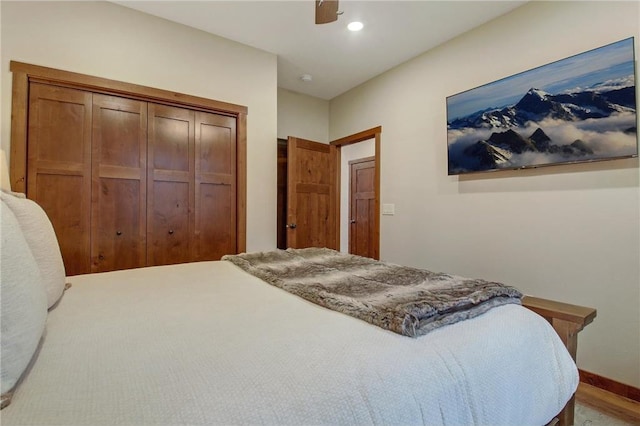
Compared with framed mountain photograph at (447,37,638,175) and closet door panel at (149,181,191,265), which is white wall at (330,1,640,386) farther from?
closet door panel at (149,181,191,265)

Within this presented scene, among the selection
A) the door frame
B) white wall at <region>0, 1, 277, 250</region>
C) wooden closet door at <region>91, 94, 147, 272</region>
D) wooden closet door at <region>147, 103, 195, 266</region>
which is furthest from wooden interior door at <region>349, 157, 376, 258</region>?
wooden closet door at <region>91, 94, 147, 272</region>

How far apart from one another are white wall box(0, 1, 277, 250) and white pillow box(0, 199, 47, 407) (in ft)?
6.61

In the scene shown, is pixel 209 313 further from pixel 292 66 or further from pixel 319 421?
pixel 292 66

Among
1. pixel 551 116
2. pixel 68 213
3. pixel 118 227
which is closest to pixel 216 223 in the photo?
pixel 118 227

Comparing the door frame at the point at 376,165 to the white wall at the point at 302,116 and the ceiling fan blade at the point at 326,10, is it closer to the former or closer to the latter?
the white wall at the point at 302,116

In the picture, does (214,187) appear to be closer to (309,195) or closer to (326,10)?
(309,195)

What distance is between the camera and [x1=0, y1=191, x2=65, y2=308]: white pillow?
103 centimetres

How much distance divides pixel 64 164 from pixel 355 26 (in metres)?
2.63

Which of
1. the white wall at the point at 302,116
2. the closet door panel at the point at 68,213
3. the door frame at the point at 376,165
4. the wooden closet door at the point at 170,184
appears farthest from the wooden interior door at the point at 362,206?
the closet door panel at the point at 68,213

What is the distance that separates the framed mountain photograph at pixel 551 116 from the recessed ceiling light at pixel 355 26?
1.03 metres

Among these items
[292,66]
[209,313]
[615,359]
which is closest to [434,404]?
[209,313]

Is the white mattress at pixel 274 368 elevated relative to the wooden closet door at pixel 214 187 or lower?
lower

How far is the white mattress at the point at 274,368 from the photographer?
58 cm

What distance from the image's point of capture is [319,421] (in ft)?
1.99
